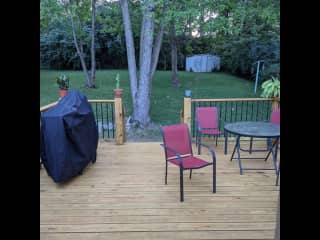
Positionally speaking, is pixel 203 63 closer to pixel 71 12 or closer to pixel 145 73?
pixel 71 12

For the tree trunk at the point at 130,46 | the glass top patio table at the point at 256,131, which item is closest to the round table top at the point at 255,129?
the glass top patio table at the point at 256,131

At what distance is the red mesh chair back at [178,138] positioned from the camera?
3598 mm

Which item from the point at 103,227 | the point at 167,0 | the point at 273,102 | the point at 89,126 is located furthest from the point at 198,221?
the point at 167,0

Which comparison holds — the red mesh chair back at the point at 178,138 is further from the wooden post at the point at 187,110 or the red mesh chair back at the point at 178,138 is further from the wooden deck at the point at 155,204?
the wooden post at the point at 187,110

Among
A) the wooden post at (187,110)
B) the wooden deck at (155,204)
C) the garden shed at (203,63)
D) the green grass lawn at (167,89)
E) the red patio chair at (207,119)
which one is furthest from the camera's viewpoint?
→ the garden shed at (203,63)

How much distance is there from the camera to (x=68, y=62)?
793 inches

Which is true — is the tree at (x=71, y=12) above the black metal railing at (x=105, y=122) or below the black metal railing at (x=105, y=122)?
above

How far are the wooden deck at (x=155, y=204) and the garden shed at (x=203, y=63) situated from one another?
47.4 ft

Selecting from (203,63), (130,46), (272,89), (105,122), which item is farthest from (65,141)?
(203,63)

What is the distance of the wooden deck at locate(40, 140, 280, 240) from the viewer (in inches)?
100

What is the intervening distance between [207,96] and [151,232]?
32.8 feet

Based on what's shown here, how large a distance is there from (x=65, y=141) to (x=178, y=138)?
1.40 metres
